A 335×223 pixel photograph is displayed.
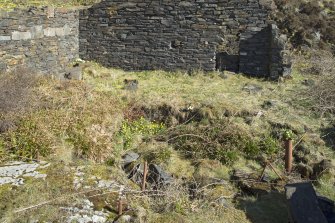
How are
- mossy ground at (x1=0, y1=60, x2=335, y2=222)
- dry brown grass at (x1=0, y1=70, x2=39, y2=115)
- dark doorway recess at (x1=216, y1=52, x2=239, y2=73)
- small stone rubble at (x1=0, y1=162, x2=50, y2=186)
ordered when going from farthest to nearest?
1. dark doorway recess at (x1=216, y1=52, x2=239, y2=73)
2. dry brown grass at (x1=0, y1=70, x2=39, y2=115)
3. small stone rubble at (x1=0, y1=162, x2=50, y2=186)
4. mossy ground at (x1=0, y1=60, x2=335, y2=222)

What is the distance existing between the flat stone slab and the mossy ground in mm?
558

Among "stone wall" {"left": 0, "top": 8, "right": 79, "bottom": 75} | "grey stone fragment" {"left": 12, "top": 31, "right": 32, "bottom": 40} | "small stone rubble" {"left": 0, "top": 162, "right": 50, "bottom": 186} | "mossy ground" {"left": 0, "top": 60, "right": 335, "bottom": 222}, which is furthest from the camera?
"grey stone fragment" {"left": 12, "top": 31, "right": 32, "bottom": 40}

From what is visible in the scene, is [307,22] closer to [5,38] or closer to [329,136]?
[329,136]

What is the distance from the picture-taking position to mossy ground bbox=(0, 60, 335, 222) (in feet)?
19.4

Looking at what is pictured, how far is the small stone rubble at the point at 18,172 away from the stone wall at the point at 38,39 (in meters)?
3.64

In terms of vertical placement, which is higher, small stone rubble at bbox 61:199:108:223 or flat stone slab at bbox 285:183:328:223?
flat stone slab at bbox 285:183:328:223

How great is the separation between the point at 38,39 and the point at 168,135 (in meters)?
4.38

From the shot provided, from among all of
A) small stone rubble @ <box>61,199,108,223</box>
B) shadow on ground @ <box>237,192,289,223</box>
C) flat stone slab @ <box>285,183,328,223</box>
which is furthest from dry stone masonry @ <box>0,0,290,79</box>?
small stone rubble @ <box>61,199,108,223</box>

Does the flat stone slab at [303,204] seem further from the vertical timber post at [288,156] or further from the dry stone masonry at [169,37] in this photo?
the dry stone masonry at [169,37]

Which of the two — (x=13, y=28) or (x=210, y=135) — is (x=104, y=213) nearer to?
(x=210, y=135)

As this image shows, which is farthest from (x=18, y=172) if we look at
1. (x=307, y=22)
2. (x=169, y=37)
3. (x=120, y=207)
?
(x=307, y=22)

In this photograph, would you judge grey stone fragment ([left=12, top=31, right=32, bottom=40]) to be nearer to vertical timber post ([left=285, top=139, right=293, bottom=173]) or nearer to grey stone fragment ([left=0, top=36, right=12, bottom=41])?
grey stone fragment ([left=0, top=36, right=12, bottom=41])

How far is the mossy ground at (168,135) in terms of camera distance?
233 inches

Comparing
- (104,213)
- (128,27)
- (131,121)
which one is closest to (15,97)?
(131,121)
